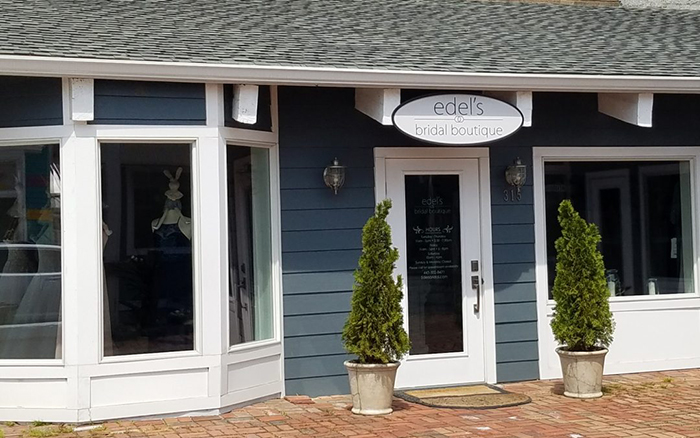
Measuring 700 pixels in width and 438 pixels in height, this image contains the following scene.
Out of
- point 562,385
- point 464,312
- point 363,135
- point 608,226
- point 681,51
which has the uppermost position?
point 681,51

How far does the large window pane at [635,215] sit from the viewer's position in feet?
28.7

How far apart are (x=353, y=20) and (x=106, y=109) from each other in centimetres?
314

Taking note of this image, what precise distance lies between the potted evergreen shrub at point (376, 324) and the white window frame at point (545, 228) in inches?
80.7

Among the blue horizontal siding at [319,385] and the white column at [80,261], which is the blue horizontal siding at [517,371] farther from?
the white column at [80,261]

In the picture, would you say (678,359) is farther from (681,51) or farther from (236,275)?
(236,275)

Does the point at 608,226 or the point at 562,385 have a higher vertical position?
the point at 608,226

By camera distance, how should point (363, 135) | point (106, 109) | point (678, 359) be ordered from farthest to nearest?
point (678, 359) < point (363, 135) < point (106, 109)

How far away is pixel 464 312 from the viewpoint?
8.30 metres

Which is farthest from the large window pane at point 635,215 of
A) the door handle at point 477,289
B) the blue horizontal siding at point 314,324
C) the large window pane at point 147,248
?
the large window pane at point 147,248

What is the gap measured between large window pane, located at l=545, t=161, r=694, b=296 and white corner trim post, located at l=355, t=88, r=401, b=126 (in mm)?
1920

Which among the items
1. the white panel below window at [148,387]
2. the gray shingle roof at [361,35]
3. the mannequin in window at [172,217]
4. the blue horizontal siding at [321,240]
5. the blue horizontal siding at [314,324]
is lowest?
the white panel below window at [148,387]

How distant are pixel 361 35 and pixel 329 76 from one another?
1.48m

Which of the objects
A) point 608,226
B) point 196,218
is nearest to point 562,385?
point 608,226

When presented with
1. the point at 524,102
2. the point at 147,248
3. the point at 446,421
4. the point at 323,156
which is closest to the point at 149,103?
the point at 147,248
